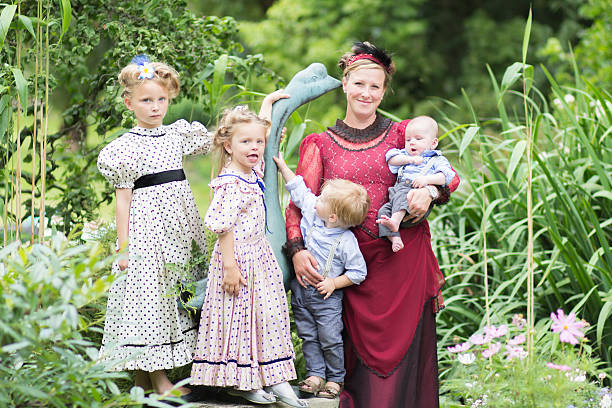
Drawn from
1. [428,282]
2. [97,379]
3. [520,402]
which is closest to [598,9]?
[428,282]

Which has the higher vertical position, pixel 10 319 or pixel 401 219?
pixel 401 219

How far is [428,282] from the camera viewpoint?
2.96 meters

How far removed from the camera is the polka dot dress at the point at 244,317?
2.68m

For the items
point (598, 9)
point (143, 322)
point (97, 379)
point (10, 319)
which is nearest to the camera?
point (10, 319)

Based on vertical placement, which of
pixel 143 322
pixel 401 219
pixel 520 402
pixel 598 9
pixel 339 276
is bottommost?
pixel 520 402

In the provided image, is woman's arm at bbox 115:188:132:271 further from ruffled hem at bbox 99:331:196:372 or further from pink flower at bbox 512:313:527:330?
pink flower at bbox 512:313:527:330

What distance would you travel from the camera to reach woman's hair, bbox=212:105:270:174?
8.81ft

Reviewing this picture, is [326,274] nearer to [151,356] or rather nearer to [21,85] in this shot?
[151,356]

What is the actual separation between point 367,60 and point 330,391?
137 cm

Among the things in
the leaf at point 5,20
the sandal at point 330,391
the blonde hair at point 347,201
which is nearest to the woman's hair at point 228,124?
the blonde hair at point 347,201

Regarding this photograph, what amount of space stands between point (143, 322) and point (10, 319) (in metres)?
0.77

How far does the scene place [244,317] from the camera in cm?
268

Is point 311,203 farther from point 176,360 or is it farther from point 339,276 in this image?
point 176,360

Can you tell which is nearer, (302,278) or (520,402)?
(520,402)
